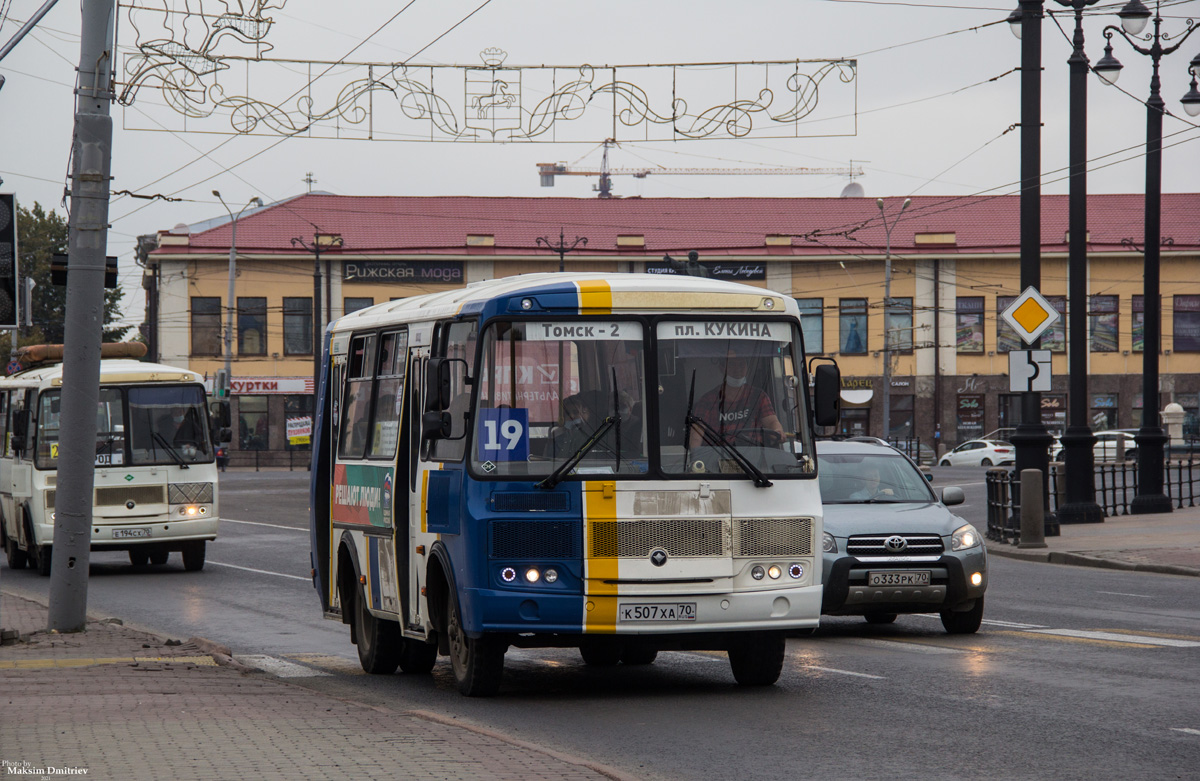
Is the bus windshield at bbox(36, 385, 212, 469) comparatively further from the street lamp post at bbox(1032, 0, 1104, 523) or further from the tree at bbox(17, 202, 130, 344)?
the tree at bbox(17, 202, 130, 344)

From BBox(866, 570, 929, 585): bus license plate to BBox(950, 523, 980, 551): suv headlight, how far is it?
0.38 meters

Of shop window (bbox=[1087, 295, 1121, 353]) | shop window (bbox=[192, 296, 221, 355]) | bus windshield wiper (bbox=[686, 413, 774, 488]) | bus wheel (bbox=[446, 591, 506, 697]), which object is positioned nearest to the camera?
bus windshield wiper (bbox=[686, 413, 774, 488])

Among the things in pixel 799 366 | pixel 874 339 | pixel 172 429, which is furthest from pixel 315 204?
pixel 799 366

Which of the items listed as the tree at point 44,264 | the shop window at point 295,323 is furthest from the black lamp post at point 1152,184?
the tree at point 44,264

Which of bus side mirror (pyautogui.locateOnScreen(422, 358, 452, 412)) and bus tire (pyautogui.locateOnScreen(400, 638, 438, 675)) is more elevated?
bus side mirror (pyautogui.locateOnScreen(422, 358, 452, 412))

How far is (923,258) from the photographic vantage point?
70.8m

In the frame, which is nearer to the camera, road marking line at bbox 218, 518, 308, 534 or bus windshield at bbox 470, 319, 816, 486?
bus windshield at bbox 470, 319, 816, 486

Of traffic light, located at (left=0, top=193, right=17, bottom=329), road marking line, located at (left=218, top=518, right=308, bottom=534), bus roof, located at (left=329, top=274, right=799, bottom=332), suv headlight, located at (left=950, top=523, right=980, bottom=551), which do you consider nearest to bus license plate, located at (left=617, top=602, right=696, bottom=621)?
bus roof, located at (left=329, top=274, right=799, bottom=332)

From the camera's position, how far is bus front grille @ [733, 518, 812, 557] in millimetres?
9836

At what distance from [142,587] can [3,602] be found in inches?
130

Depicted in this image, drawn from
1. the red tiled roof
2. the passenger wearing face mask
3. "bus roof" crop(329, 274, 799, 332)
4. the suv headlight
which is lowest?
the suv headlight

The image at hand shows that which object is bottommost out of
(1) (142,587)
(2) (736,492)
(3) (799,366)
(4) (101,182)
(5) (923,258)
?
(1) (142,587)

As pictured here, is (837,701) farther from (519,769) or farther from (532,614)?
(519,769)

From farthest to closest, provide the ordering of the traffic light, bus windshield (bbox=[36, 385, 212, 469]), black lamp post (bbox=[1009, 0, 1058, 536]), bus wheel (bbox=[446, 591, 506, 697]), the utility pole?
black lamp post (bbox=[1009, 0, 1058, 536]) → bus windshield (bbox=[36, 385, 212, 469]) → the utility pole → the traffic light → bus wheel (bbox=[446, 591, 506, 697])
